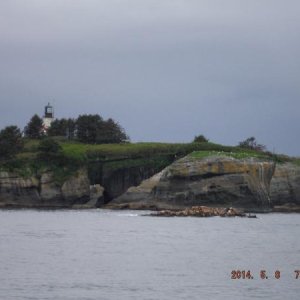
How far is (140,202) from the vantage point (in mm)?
140125

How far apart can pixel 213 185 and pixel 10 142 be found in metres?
38.4

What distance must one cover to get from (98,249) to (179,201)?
72.8 m

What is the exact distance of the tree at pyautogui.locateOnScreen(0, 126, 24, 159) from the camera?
15275 centimetres

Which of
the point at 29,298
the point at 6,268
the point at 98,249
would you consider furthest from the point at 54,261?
the point at 29,298

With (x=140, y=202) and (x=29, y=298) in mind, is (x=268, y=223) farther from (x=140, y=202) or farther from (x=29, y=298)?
(x=29, y=298)

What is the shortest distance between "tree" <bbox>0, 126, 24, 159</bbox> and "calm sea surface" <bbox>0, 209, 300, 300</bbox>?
60.6 metres

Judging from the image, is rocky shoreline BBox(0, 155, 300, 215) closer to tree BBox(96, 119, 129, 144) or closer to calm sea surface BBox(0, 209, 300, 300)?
tree BBox(96, 119, 129, 144)

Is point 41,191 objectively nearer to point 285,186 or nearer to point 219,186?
point 219,186

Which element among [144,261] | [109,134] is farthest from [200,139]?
[144,261]

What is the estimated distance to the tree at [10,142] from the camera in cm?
15275

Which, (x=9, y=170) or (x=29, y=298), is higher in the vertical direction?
(x=9, y=170)
